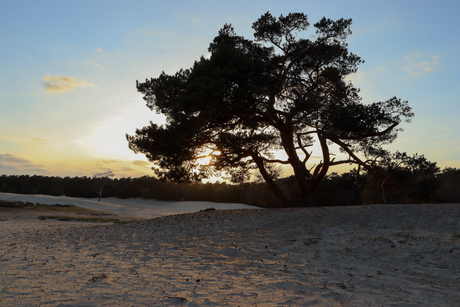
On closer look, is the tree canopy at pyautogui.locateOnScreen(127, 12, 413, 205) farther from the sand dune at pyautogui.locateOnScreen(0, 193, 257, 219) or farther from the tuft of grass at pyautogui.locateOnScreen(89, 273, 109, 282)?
the sand dune at pyautogui.locateOnScreen(0, 193, 257, 219)

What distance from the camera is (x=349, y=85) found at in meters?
14.9

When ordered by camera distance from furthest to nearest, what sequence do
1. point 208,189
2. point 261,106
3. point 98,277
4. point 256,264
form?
1. point 208,189
2. point 261,106
3. point 256,264
4. point 98,277

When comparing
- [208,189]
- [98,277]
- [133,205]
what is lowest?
[133,205]

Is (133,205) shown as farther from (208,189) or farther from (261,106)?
(261,106)

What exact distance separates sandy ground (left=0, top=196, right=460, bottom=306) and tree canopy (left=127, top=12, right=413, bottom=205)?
430 cm

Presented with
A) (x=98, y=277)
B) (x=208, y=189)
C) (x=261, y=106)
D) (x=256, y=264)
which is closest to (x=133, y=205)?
(x=208, y=189)

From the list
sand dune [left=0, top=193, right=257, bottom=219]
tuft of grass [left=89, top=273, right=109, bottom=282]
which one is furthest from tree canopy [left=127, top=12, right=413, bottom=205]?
sand dune [left=0, top=193, right=257, bottom=219]

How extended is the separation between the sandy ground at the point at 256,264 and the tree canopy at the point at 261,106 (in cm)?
430

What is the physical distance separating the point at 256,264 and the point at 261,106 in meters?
9.11

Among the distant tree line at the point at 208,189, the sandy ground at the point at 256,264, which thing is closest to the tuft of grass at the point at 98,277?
the sandy ground at the point at 256,264

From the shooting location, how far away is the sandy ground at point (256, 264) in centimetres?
425

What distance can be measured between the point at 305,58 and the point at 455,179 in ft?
78.9

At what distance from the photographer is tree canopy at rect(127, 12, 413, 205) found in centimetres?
1296

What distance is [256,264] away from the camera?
250 inches
